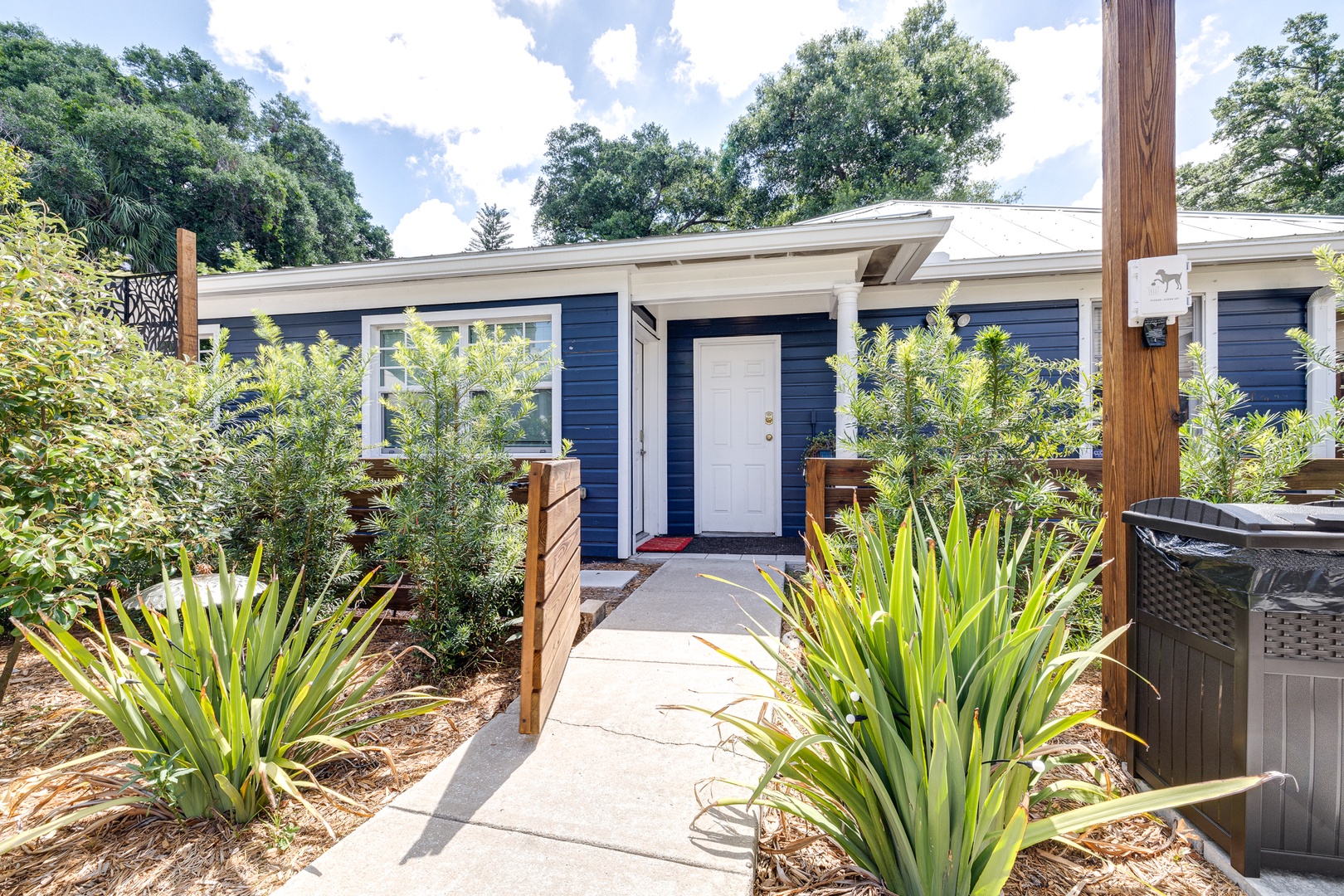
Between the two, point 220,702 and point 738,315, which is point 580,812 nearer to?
point 220,702

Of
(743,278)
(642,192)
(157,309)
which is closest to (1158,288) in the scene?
(743,278)

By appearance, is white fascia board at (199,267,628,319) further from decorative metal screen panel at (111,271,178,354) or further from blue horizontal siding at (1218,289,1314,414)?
blue horizontal siding at (1218,289,1314,414)

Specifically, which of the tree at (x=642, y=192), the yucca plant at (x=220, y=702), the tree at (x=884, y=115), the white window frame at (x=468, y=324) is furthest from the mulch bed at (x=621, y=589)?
the tree at (x=642, y=192)

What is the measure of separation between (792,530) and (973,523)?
3.34 m

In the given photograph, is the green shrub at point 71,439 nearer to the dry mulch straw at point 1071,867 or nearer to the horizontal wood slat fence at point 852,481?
the dry mulch straw at point 1071,867

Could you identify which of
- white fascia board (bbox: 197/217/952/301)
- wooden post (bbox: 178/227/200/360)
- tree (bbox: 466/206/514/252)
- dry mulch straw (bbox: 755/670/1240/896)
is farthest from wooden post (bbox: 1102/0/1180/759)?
tree (bbox: 466/206/514/252)

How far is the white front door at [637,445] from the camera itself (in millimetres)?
4773

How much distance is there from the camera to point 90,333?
1993 millimetres

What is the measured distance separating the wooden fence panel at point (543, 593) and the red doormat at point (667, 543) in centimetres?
276

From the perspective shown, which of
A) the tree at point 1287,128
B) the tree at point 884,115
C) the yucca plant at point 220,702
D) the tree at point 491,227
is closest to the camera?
the yucca plant at point 220,702

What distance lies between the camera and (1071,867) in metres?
1.20

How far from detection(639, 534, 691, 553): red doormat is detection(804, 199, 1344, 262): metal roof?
123 inches

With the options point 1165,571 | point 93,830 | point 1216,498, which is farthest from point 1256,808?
point 93,830

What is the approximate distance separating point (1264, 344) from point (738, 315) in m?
4.21
